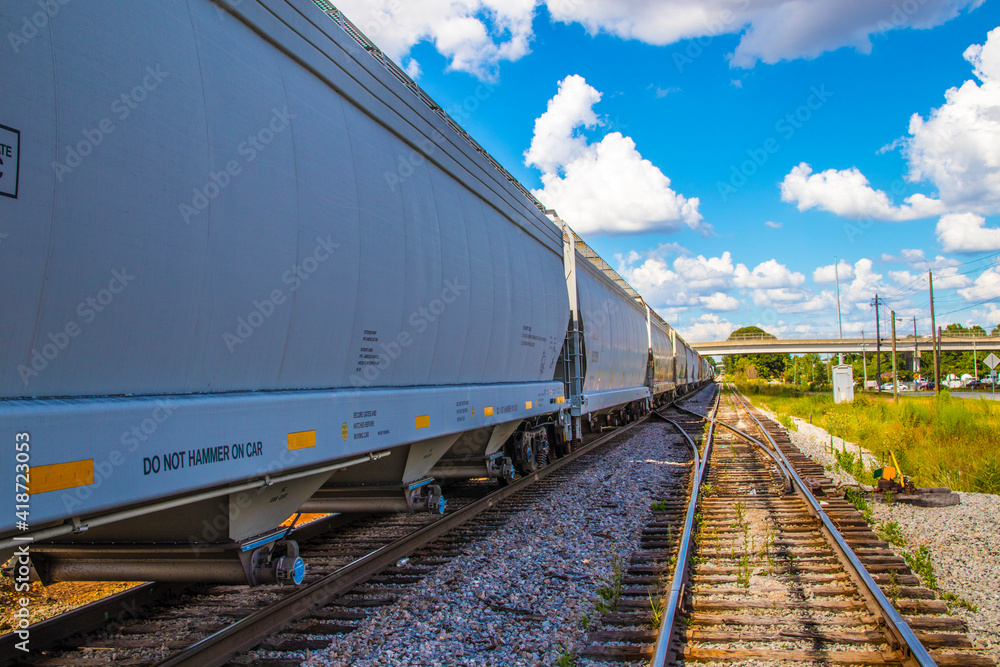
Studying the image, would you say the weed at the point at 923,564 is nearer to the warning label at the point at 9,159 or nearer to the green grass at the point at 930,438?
the green grass at the point at 930,438

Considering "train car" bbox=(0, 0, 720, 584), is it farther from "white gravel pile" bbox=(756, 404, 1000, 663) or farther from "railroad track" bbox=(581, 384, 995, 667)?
"white gravel pile" bbox=(756, 404, 1000, 663)

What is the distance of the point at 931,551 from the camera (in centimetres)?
613

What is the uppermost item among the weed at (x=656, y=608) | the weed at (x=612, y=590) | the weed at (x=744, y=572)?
the weed at (x=656, y=608)

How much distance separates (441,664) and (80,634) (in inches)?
89.8

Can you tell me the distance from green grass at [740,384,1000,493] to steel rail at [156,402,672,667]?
285 inches

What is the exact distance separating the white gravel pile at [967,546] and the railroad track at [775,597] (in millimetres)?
253

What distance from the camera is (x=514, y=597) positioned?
16.8ft

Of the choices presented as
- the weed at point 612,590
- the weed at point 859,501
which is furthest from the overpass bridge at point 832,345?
the weed at point 612,590

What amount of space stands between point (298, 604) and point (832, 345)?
8518 cm

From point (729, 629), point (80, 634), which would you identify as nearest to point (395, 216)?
point (80, 634)

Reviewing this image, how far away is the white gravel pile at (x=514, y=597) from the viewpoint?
13.5 ft

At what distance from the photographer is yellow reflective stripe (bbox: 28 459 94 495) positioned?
2.28 meters

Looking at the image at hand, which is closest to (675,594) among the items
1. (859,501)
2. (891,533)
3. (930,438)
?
(891,533)

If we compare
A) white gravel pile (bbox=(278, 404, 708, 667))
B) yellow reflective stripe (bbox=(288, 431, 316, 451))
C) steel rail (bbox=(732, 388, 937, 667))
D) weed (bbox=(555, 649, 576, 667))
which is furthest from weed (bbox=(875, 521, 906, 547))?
yellow reflective stripe (bbox=(288, 431, 316, 451))
